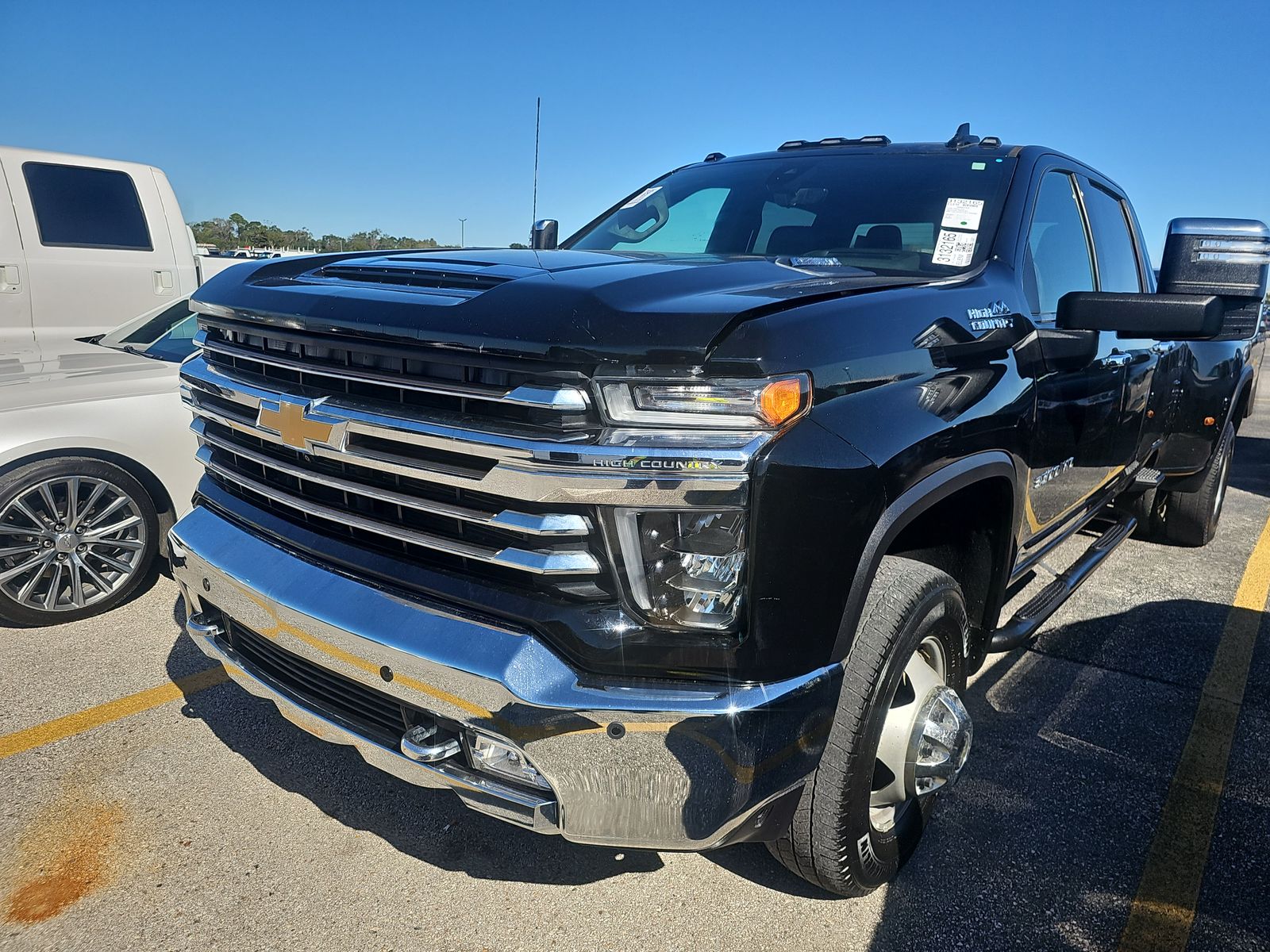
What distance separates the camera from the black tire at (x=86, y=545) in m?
3.70

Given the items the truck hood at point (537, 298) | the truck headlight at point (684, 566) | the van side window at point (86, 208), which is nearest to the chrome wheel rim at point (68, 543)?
the truck hood at point (537, 298)

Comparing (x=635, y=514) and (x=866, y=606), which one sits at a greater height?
(x=635, y=514)

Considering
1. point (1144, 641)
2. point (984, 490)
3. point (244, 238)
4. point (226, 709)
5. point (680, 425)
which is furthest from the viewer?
point (244, 238)

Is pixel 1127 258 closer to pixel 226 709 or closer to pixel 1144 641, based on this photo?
pixel 1144 641

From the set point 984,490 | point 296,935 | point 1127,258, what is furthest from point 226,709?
point 1127,258

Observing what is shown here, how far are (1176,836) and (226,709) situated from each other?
3071mm

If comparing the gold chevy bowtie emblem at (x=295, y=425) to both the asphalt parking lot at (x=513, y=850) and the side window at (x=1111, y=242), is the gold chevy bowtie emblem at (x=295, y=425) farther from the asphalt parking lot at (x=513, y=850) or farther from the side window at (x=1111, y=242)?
the side window at (x=1111, y=242)

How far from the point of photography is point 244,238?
2854 inches

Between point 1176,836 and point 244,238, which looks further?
point 244,238

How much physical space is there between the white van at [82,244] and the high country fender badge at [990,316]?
23.8 feet

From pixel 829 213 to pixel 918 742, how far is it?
5.99ft

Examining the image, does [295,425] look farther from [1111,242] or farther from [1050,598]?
[1111,242]

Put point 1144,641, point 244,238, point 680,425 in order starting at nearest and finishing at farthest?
1. point 680,425
2. point 1144,641
3. point 244,238

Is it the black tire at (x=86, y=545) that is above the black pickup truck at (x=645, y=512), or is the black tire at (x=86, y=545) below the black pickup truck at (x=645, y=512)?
below
